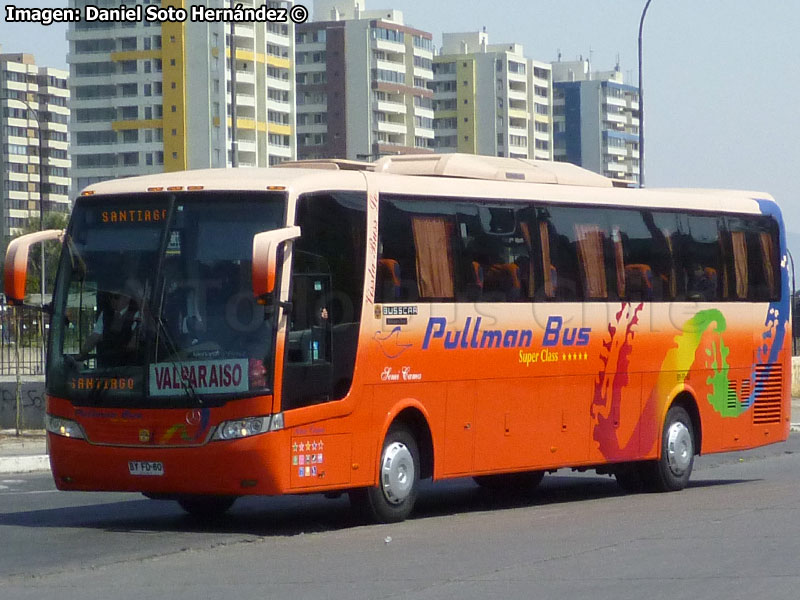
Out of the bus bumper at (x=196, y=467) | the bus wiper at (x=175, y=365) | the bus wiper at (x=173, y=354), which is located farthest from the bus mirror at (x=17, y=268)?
the bus bumper at (x=196, y=467)

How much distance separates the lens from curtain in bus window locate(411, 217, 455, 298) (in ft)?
48.5

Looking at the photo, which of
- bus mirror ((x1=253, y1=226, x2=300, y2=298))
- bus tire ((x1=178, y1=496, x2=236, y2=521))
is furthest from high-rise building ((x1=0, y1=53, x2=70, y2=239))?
bus mirror ((x1=253, y1=226, x2=300, y2=298))

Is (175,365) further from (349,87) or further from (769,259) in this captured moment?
(349,87)

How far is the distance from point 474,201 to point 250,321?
3.36m

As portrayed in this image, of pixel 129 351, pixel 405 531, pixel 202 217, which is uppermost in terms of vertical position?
pixel 202 217

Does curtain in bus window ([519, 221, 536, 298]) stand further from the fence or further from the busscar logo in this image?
the fence

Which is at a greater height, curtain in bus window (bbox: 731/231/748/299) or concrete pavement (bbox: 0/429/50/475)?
curtain in bus window (bbox: 731/231/748/299)

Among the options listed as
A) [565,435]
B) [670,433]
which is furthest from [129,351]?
[670,433]

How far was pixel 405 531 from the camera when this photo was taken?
539 inches

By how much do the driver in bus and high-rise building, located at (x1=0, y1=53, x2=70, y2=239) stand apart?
157 metres

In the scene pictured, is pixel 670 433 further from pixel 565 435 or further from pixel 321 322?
pixel 321 322

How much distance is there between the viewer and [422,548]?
12250 mm

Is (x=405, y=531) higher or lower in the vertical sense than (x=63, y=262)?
lower

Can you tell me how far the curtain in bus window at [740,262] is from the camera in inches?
760
